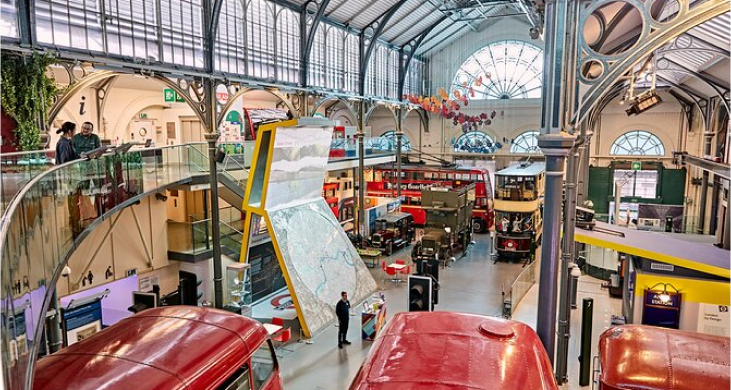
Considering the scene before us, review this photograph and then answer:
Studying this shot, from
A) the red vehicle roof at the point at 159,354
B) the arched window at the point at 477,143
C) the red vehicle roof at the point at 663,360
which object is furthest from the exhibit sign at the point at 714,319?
the arched window at the point at 477,143

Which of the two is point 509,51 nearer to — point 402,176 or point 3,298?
point 402,176

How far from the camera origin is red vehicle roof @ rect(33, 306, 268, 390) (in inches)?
159

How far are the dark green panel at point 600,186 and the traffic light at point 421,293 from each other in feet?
76.4

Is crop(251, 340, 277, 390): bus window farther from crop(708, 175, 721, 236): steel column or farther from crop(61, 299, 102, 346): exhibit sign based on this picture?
crop(708, 175, 721, 236): steel column

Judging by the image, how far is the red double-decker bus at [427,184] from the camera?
86.2ft

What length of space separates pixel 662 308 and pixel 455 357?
755 cm

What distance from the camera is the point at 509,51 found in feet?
103

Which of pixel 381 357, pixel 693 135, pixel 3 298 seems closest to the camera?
pixel 3 298

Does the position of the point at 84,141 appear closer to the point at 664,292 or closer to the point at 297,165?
the point at 297,165

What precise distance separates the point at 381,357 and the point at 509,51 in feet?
99.4

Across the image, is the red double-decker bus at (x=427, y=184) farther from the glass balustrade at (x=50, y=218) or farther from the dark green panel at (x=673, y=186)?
the glass balustrade at (x=50, y=218)

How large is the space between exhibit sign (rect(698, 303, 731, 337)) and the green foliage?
13753 mm

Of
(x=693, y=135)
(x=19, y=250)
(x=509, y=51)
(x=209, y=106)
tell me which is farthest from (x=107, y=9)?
(x=693, y=135)

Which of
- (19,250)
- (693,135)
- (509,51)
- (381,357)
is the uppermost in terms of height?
(509,51)
